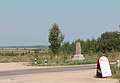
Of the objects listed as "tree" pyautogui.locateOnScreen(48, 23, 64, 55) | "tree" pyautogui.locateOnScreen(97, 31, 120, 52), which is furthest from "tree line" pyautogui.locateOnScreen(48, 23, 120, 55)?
"tree" pyautogui.locateOnScreen(48, 23, 64, 55)

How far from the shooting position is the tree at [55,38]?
67.1m

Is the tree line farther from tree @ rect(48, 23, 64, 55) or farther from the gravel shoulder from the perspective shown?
the gravel shoulder

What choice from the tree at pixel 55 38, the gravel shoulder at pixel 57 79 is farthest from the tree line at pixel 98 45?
the gravel shoulder at pixel 57 79

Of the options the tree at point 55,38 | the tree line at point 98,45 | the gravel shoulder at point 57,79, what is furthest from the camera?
the tree line at point 98,45

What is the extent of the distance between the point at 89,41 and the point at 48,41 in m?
35.3

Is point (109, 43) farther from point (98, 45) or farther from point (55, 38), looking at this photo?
point (55, 38)

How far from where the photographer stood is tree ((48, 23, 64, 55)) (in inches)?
2640

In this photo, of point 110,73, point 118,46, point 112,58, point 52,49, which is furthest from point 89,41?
point 110,73

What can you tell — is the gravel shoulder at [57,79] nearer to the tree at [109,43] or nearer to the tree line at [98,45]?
the tree line at [98,45]

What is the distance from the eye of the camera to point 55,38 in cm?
6719

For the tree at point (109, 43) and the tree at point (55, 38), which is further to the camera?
the tree at point (109, 43)

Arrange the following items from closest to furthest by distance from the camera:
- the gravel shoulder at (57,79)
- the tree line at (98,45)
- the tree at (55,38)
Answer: the gravel shoulder at (57,79) < the tree at (55,38) < the tree line at (98,45)

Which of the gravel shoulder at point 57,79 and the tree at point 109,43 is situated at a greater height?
the tree at point 109,43

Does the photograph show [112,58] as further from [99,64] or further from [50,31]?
[99,64]
